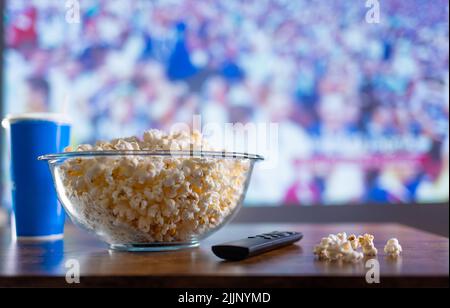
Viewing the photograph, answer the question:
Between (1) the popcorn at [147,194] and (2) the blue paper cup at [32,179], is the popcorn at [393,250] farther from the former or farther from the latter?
(2) the blue paper cup at [32,179]

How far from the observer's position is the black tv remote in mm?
666

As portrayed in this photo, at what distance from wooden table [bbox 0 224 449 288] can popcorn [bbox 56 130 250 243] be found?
0.04 meters

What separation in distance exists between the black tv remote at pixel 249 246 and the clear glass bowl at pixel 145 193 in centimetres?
8

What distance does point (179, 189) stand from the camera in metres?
0.74

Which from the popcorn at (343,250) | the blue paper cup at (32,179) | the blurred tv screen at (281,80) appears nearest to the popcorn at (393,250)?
the popcorn at (343,250)

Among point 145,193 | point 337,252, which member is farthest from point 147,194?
point 337,252

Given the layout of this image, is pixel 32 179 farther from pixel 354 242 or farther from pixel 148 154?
pixel 354 242

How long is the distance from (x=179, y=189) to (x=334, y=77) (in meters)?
1.79

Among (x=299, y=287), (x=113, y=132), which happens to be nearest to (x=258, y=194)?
(x=113, y=132)

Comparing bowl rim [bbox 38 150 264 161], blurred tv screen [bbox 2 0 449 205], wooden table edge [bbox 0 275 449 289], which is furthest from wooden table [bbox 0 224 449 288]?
blurred tv screen [bbox 2 0 449 205]

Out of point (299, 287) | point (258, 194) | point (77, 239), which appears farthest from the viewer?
point (258, 194)

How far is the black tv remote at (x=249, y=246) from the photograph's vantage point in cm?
67

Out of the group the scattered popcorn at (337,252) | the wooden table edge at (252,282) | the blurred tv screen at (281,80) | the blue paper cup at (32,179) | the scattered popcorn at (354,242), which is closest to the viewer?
the wooden table edge at (252,282)

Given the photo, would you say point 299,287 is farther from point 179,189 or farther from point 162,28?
point 162,28
